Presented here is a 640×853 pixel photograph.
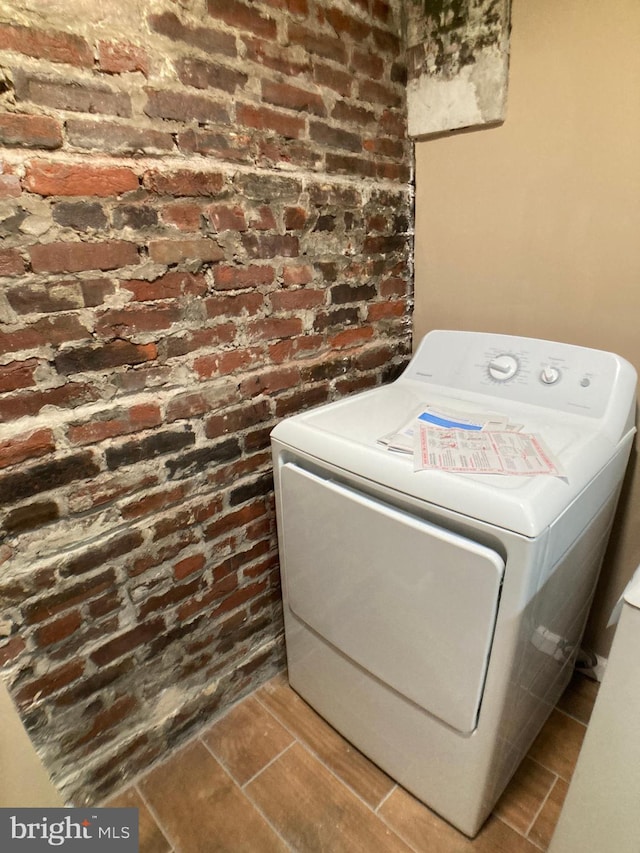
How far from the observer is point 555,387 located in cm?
115

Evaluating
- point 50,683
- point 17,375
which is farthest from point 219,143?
point 50,683

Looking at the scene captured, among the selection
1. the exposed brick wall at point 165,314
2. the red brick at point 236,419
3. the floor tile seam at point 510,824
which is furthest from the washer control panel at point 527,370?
the floor tile seam at point 510,824

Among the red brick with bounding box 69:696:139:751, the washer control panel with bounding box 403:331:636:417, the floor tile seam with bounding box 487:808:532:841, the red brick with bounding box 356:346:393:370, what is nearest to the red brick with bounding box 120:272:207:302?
the red brick with bounding box 356:346:393:370

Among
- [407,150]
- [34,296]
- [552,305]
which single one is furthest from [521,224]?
[34,296]

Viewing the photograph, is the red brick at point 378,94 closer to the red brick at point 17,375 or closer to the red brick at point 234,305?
the red brick at point 234,305

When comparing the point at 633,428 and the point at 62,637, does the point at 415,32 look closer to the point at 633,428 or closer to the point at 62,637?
the point at 633,428

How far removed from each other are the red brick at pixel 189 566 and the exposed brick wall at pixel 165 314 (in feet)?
0.04

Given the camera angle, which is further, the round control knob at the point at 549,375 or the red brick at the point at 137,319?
the round control knob at the point at 549,375

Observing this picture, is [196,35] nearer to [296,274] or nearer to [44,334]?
[296,274]

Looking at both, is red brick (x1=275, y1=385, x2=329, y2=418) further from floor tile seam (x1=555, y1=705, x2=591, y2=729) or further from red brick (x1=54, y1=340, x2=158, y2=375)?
floor tile seam (x1=555, y1=705, x2=591, y2=729)

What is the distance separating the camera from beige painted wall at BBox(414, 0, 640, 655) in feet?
3.52

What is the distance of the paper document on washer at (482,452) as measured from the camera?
0.87m

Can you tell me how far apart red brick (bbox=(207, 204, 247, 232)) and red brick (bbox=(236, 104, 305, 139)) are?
0.19 metres

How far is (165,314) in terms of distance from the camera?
103 cm
